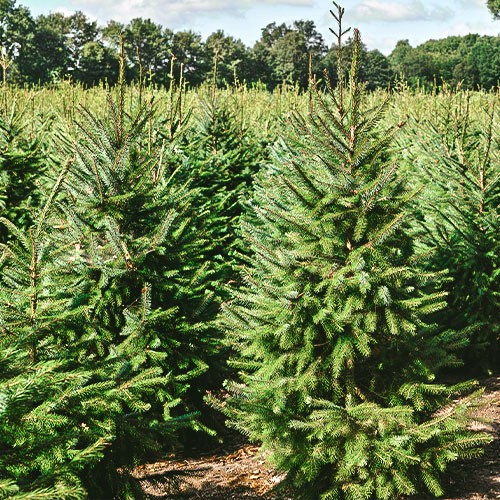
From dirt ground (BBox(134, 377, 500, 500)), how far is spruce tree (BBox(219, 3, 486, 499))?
0.42m

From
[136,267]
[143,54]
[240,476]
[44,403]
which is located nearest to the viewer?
[44,403]

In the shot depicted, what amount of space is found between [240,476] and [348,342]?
1.64 metres

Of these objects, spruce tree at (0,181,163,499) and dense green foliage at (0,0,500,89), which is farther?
dense green foliage at (0,0,500,89)

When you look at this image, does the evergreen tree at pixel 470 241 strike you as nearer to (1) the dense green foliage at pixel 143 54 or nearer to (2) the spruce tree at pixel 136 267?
(2) the spruce tree at pixel 136 267

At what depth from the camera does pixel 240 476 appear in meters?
4.51

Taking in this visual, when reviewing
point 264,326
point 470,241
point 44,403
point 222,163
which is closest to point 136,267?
point 264,326

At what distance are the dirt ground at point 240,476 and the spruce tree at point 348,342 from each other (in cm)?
42

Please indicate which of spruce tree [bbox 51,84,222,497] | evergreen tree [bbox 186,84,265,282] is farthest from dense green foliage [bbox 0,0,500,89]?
spruce tree [bbox 51,84,222,497]

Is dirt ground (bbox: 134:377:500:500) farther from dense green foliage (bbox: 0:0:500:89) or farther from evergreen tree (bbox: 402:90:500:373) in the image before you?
dense green foliage (bbox: 0:0:500:89)

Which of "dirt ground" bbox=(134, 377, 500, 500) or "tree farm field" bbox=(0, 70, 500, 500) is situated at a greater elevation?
"tree farm field" bbox=(0, 70, 500, 500)

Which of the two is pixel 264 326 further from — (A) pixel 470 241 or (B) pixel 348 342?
(A) pixel 470 241

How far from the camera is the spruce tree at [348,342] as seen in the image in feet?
11.4

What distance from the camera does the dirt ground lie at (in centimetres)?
388

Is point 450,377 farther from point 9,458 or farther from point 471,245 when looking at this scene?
point 9,458
